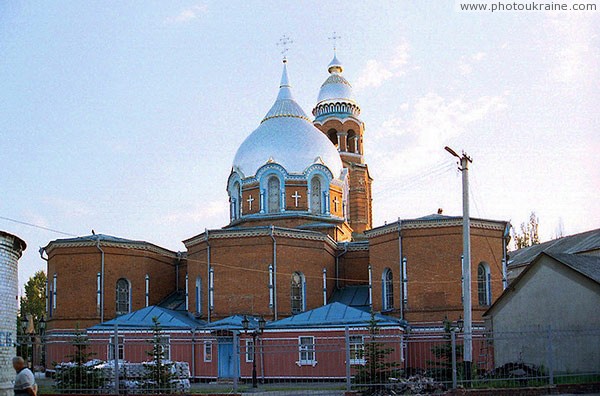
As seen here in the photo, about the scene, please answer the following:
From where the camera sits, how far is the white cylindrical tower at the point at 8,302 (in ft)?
60.4

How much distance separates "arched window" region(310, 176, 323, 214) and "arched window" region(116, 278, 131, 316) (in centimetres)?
960

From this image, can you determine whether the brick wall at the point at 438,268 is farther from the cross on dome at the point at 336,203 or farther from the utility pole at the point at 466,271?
the utility pole at the point at 466,271

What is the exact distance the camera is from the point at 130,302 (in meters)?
35.5

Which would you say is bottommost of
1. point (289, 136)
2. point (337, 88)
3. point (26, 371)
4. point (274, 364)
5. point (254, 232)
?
point (274, 364)

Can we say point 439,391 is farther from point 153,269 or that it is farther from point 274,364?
point 153,269

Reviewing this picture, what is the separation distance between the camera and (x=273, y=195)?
37438 millimetres

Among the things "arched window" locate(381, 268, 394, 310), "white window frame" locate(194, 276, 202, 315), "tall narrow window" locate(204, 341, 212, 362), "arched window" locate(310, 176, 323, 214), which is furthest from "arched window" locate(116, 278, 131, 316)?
"arched window" locate(381, 268, 394, 310)

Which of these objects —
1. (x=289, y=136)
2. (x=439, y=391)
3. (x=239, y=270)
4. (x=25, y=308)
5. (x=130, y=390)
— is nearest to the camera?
(x=439, y=391)

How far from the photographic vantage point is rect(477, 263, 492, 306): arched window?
31.9 metres

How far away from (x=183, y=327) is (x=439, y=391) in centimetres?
1491

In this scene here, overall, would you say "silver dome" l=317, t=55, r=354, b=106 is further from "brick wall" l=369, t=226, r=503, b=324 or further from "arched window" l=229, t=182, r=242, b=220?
"brick wall" l=369, t=226, r=503, b=324

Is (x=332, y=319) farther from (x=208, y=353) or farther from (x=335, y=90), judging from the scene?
(x=335, y=90)

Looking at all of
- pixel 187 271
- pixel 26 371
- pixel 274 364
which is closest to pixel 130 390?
pixel 26 371

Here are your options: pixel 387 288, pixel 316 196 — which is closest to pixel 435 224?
pixel 387 288
